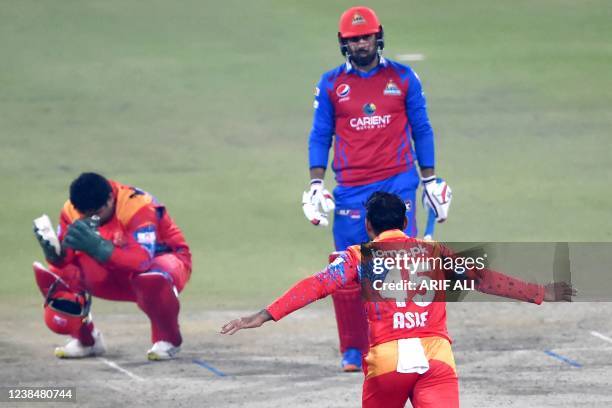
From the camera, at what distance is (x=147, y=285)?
1105 centimetres

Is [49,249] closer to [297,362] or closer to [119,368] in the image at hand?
[119,368]

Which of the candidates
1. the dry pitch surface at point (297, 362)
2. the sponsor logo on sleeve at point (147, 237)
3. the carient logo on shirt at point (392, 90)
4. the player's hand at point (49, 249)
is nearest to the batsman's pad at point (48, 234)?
the player's hand at point (49, 249)

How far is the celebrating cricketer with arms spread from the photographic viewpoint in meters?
10.8

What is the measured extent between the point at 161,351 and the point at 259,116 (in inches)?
317

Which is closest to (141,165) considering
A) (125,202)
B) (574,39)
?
(125,202)

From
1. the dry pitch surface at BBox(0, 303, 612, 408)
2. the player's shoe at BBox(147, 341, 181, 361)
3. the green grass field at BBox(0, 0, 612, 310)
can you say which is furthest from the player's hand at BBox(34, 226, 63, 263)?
the green grass field at BBox(0, 0, 612, 310)

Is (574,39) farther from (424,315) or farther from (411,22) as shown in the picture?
(424,315)

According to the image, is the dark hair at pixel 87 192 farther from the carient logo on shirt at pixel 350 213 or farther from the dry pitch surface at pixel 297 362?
the carient logo on shirt at pixel 350 213

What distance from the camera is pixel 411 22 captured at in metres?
22.3

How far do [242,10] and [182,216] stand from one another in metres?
8.05

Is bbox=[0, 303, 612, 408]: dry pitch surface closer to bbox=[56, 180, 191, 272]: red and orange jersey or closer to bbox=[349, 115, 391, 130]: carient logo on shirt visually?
bbox=[56, 180, 191, 272]: red and orange jersey

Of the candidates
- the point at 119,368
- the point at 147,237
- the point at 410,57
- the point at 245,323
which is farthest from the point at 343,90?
the point at 410,57

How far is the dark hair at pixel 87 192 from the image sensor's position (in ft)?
35.2

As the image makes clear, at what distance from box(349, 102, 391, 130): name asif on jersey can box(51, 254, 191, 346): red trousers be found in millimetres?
1820
